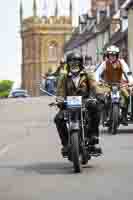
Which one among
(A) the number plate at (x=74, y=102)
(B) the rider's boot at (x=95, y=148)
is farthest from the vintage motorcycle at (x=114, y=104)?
(A) the number plate at (x=74, y=102)

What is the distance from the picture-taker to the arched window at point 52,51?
186m

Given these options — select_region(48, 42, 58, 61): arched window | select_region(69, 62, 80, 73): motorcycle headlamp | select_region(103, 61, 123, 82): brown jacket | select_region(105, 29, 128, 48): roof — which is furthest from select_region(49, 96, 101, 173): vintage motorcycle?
select_region(48, 42, 58, 61): arched window

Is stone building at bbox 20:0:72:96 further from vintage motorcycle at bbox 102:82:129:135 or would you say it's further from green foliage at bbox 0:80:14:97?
vintage motorcycle at bbox 102:82:129:135

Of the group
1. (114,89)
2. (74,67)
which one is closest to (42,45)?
(114,89)

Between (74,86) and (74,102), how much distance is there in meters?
0.44

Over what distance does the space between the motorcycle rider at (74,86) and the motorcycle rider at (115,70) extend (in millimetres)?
5698

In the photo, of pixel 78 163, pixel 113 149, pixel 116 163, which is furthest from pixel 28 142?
pixel 78 163

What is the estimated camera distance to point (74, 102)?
1332 cm

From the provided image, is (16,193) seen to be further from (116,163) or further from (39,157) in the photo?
(39,157)

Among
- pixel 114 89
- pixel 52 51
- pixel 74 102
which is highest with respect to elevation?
pixel 74 102

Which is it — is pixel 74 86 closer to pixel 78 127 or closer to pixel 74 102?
pixel 74 102

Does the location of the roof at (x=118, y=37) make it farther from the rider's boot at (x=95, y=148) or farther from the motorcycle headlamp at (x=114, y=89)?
the rider's boot at (x=95, y=148)

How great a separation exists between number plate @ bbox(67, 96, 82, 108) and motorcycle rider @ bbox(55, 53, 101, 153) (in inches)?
9.2

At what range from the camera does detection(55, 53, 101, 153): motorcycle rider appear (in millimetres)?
13586
